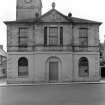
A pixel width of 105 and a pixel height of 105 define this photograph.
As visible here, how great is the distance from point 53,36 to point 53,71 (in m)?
4.90

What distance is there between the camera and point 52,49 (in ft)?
80.0

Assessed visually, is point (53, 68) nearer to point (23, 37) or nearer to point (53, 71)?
point (53, 71)

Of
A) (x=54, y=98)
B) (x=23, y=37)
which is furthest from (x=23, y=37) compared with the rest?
(x=54, y=98)

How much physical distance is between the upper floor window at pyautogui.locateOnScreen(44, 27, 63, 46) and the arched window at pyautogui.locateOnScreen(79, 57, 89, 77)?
399 centimetres

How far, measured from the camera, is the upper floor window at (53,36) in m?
24.5

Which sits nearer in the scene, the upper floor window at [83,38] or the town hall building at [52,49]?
the town hall building at [52,49]

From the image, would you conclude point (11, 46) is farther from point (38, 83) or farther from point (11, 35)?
point (38, 83)

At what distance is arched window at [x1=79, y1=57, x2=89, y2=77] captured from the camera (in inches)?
981

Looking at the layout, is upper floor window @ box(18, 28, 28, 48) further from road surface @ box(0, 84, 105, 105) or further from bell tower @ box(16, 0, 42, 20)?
bell tower @ box(16, 0, 42, 20)

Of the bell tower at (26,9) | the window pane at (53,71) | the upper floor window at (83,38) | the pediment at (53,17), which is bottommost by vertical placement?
the window pane at (53,71)

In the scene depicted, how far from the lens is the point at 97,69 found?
82.0ft

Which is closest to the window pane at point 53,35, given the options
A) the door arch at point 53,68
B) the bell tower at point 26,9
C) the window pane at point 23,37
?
the door arch at point 53,68

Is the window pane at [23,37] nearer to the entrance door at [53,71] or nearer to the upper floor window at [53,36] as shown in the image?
the upper floor window at [53,36]

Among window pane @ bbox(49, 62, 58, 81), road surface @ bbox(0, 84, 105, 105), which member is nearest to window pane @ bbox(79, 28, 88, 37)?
window pane @ bbox(49, 62, 58, 81)
